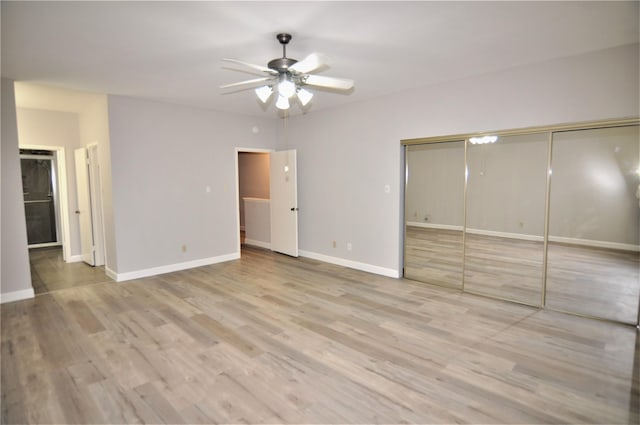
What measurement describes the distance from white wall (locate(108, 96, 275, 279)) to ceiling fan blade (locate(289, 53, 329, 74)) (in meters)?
→ 3.38

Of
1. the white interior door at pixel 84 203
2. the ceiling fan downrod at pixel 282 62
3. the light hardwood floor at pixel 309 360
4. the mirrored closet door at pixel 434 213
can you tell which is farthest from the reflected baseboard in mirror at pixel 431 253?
the white interior door at pixel 84 203

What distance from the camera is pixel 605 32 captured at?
A: 2.94m

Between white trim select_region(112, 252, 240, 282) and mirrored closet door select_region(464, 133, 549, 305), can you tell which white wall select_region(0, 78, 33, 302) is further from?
mirrored closet door select_region(464, 133, 549, 305)

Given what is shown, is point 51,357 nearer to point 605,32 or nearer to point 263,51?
point 263,51

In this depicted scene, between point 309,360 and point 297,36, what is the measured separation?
275 centimetres

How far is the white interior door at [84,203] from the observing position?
19.3 feet

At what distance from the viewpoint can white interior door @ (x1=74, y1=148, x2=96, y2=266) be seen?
5887mm

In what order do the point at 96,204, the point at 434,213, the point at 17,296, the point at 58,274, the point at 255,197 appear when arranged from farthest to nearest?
the point at 255,197, the point at 96,204, the point at 58,274, the point at 434,213, the point at 17,296

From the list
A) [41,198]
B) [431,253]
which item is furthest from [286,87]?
[41,198]

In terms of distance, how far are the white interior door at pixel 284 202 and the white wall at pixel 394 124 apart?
22cm

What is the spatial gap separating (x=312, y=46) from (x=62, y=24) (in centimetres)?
202

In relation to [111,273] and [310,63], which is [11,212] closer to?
[111,273]

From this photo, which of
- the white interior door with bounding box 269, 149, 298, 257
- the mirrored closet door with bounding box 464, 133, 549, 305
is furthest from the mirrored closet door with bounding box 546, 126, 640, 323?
the white interior door with bounding box 269, 149, 298, 257

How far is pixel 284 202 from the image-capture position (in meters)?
6.53
